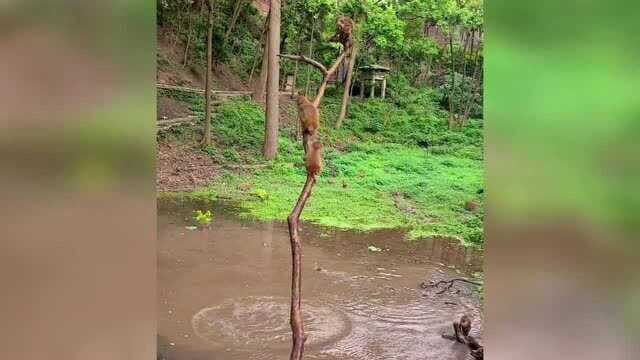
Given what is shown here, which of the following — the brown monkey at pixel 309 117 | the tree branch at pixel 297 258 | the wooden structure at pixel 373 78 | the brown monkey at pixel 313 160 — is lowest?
the tree branch at pixel 297 258

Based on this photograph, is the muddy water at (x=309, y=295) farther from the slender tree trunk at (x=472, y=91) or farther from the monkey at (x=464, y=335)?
the slender tree trunk at (x=472, y=91)

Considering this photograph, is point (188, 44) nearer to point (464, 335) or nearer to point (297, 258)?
point (464, 335)

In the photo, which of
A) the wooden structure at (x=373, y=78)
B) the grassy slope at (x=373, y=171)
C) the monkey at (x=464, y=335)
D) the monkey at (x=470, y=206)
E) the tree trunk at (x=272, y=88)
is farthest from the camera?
the wooden structure at (x=373, y=78)

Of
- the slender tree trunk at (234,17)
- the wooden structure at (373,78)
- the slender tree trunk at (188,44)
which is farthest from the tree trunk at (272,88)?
the wooden structure at (373,78)

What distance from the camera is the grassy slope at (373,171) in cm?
812

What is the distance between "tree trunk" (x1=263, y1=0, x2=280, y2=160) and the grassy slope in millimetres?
293

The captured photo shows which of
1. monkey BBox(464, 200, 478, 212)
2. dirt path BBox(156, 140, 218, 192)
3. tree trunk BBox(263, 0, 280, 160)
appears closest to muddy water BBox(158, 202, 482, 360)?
dirt path BBox(156, 140, 218, 192)

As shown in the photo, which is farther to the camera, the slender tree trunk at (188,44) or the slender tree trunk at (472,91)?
the slender tree trunk at (472,91)

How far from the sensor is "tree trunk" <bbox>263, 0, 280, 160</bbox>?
9.80 metres

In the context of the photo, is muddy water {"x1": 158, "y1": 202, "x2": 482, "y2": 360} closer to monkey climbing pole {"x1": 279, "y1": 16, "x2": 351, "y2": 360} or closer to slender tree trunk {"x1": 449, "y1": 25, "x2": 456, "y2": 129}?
monkey climbing pole {"x1": 279, "y1": 16, "x2": 351, "y2": 360}

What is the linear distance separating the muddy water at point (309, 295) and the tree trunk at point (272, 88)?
366 cm

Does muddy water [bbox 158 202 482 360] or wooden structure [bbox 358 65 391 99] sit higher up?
wooden structure [bbox 358 65 391 99]

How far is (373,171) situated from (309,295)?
21.0 feet

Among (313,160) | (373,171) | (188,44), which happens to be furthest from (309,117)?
(188,44)
